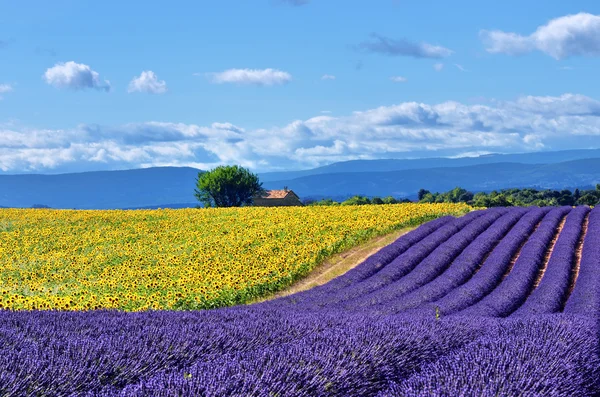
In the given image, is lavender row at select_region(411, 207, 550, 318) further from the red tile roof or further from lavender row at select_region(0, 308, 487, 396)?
the red tile roof

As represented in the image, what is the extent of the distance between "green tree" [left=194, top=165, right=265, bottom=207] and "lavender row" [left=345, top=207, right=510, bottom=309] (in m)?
50.8

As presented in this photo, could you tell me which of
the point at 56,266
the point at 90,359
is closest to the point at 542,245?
the point at 56,266

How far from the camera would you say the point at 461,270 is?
2030 centimetres

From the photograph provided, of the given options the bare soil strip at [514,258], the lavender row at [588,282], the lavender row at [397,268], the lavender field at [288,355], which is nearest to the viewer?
the lavender field at [288,355]

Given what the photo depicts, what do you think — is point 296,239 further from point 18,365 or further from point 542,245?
point 18,365

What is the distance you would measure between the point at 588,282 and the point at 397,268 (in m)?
5.35

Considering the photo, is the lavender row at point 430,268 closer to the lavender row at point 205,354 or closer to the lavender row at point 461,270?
the lavender row at point 461,270

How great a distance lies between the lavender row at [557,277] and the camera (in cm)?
1522

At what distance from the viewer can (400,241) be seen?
82.6ft

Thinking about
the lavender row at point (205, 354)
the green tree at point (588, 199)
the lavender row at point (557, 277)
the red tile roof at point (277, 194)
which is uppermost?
the red tile roof at point (277, 194)

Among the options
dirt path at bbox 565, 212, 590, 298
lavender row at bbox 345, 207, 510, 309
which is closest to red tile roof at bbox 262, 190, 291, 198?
lavender row at bbox 345, 207, 510, 309

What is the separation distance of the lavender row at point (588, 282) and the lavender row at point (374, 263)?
227 inches

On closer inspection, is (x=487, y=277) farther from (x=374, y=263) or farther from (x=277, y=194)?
(x=277, y=194)

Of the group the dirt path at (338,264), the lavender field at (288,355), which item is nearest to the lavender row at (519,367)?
the lavender field at (288,355)
